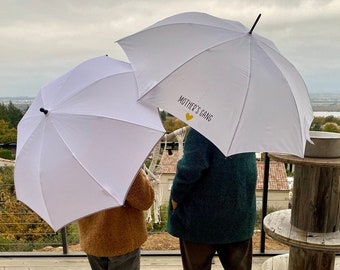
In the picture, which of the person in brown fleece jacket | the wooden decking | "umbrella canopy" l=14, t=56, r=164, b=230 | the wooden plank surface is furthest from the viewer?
the wooden decking

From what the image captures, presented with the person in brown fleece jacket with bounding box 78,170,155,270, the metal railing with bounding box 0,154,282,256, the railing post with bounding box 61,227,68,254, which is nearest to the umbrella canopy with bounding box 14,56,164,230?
the person in brown fleece jacket with bounding box 78,170,155,270

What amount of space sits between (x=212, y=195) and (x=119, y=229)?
0.39 meters

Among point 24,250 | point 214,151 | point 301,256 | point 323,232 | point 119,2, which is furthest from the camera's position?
point 119,2

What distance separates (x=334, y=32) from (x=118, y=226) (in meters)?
3.66

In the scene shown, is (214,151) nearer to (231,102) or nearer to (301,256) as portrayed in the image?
(231,102)

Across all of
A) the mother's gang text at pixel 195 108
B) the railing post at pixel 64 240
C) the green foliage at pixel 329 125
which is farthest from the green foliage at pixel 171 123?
the railing post at pixel 64 240

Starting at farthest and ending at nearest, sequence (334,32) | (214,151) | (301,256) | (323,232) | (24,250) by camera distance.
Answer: (334,32) → (24,250) → (301,256) → (323,232) → (214,151)

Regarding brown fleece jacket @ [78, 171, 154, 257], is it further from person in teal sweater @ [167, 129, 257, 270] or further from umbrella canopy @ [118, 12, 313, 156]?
umbrella canopy @ [118, 12, 313, 156]

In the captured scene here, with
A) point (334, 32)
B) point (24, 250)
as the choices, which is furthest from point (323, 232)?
point (334, 32)

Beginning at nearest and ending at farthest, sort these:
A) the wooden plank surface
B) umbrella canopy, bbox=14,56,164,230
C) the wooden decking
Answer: umbrella canopy, bbox=14,56,164,230 → the wooden plank surface → the wooden decking

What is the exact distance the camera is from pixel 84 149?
115 cm

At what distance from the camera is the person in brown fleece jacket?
141 centimetres

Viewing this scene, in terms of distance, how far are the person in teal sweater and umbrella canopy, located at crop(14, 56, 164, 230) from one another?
31 centimetres

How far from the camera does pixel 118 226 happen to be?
57.4 inches
